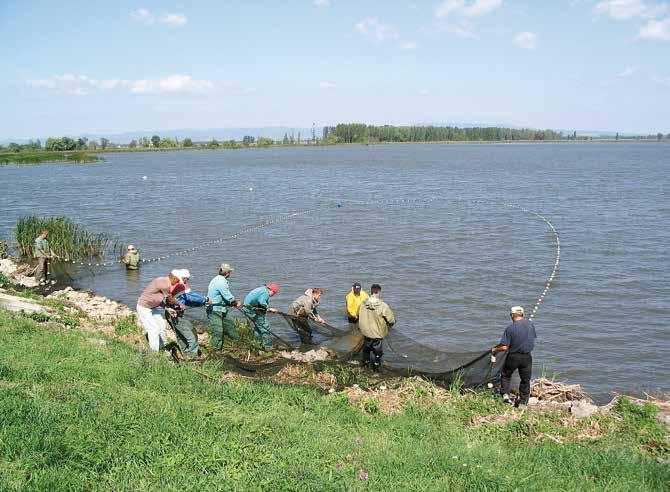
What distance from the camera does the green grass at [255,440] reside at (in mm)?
6180

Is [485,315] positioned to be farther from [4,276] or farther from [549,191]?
[549,191]

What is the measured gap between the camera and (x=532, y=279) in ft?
70.6

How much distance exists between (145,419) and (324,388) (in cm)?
408

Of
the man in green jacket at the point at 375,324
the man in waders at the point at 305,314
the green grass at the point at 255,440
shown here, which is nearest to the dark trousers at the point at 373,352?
the man in green jacket at the point at 375,324

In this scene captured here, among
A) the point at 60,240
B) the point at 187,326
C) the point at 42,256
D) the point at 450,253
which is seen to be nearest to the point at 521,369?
the point at 187,326

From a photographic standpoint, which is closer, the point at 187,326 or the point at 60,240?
the point at 187,326

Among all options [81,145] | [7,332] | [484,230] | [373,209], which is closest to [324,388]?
[7,332]

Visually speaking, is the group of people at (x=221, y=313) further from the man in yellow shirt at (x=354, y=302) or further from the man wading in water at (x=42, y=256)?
the man wading in water at (x=42, y=256)

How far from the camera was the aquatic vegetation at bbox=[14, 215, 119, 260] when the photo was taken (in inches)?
996

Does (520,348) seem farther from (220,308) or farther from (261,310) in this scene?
(220,308)

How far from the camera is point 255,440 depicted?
7047 mm

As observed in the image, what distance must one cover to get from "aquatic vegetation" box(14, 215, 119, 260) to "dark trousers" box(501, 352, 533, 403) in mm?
20977

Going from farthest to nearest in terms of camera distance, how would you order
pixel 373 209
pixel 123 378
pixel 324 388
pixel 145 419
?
pixel 373 209
pixel 324 388
pixel 123 378
pixel 145 419

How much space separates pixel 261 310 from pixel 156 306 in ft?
8.05
